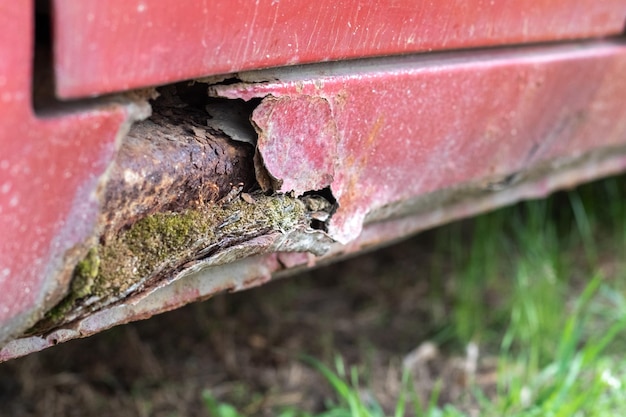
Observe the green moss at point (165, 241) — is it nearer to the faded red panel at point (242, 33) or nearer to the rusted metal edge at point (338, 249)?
the rusted metal edge at point (338, 249)

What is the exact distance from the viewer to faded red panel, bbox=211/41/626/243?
1019 millimetres

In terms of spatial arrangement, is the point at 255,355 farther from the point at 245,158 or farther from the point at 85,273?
the point at 85,273

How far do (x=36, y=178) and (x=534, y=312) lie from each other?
1677 mm

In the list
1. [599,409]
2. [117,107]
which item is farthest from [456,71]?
[599,409]

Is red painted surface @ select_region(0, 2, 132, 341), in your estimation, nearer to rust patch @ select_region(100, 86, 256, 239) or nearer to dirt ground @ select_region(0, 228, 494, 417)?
rust patch @ select_region(100, 86, 256, 239)

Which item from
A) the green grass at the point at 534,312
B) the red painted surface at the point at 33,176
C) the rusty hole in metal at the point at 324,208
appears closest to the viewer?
the red painted surface at the point at 33,176

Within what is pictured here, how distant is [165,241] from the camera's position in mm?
929

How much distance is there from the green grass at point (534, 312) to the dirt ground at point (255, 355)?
0.06 meters

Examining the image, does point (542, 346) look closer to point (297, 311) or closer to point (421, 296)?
point (421, 296)

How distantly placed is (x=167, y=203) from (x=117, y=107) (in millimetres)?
186

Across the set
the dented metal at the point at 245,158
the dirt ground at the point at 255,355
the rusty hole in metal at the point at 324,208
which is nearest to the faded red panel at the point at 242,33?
the dented metal at the point at 245,158

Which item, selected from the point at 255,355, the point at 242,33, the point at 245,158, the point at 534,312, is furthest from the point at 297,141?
the point at 534,312

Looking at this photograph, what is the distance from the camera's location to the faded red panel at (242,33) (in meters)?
0.70

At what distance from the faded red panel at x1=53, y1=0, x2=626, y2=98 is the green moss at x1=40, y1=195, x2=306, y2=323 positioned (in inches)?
8.3
